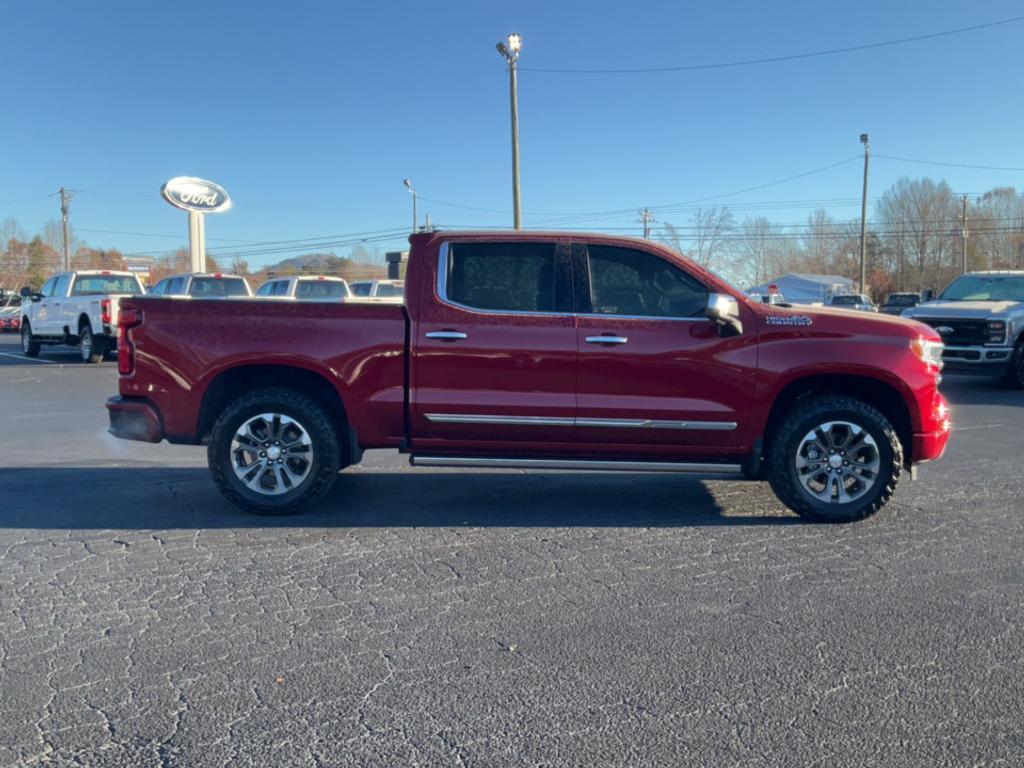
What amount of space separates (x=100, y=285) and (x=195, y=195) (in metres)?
11.6

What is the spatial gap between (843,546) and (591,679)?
2623mm

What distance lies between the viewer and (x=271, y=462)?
6305 mm

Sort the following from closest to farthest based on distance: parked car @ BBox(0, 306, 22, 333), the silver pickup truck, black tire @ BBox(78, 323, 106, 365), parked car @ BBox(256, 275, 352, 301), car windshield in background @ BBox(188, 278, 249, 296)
Answer: the silver pickup truck → black tire @ BBox(78, 323, 106, 365) → car windshield in background @ BBox(188, 278, 249, 296) → parked car @ BBox(256, 275, 352, 301) → parked car @ BBox(0, 306, 22, 333)

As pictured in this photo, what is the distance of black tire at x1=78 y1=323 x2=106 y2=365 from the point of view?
19719 millimetres

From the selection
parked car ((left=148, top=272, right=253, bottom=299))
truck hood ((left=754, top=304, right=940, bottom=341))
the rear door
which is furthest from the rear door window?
parked car ((left=148, top=272, right=253, bottom=299))

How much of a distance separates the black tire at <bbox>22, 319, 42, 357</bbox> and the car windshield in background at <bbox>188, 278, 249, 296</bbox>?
4.93 meters

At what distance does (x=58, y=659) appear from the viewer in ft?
12.8

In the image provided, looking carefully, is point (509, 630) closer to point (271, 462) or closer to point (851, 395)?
point (271, 462)

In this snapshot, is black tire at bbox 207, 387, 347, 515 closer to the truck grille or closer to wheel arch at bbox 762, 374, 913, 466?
wheel arch at bbox 762, 374, 913, 466

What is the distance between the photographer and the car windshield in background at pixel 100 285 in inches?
803

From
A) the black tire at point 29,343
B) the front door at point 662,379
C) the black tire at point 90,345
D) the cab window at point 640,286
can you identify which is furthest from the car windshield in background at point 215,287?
the front door at point 662,379

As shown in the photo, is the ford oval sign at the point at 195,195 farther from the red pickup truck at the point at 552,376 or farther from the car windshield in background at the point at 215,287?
the red pickup truck at the point at 552,376

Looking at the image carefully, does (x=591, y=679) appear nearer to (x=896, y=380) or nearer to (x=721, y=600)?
(x=721, y=600)

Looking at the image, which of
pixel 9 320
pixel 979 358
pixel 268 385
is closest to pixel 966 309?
pixel 979 358
